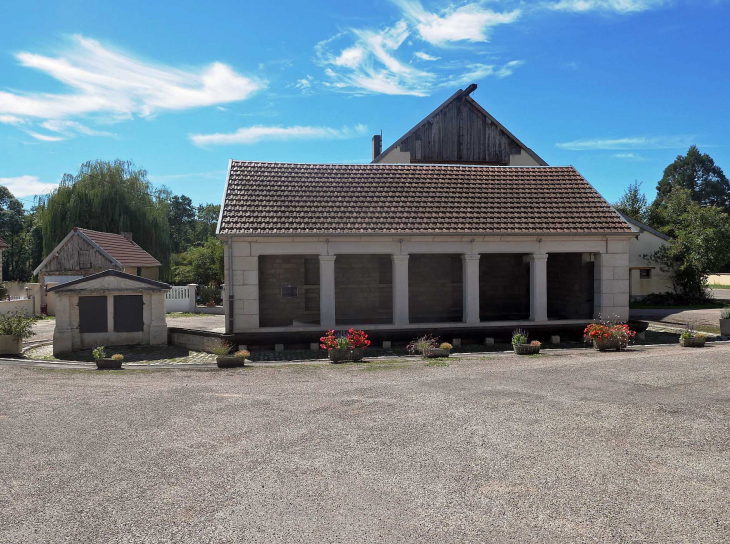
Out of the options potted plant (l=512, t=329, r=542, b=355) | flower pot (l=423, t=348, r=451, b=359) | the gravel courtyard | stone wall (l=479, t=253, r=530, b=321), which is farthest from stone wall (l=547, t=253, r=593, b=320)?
the gravel courtyard

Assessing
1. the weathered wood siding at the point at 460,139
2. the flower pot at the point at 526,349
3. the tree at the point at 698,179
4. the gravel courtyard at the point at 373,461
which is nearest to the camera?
the gravel courtyard at the point at 373,461

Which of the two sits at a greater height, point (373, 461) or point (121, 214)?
point (121, 214)

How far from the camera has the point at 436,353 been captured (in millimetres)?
14562

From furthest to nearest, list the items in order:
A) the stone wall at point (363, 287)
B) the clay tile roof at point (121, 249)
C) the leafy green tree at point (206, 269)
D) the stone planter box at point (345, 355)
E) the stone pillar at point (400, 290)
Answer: the leafy green tree at point (206, 269), the clay tile roof at point (121, 249), the stone wall at point (363, 287), the stone pillar at point (400, 290), the stone planter box at point (345, 355)

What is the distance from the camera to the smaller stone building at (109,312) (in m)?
16.0

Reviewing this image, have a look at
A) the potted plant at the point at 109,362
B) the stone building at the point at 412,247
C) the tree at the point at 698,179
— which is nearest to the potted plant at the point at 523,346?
the stone building at the point at 412,247

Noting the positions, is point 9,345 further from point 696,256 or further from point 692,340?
point 696,256

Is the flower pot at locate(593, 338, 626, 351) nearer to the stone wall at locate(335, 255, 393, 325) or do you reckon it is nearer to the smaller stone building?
the stone wall at locate(335, 255, 393, 325)

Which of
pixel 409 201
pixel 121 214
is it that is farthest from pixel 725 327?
pixel 121 214

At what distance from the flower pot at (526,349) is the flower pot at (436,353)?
81.2 inches

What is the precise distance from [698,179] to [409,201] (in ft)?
273

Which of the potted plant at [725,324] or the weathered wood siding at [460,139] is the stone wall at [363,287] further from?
the potted plant at [725,324]

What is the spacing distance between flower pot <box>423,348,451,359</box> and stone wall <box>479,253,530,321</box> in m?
6.99

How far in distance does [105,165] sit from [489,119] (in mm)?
28480
